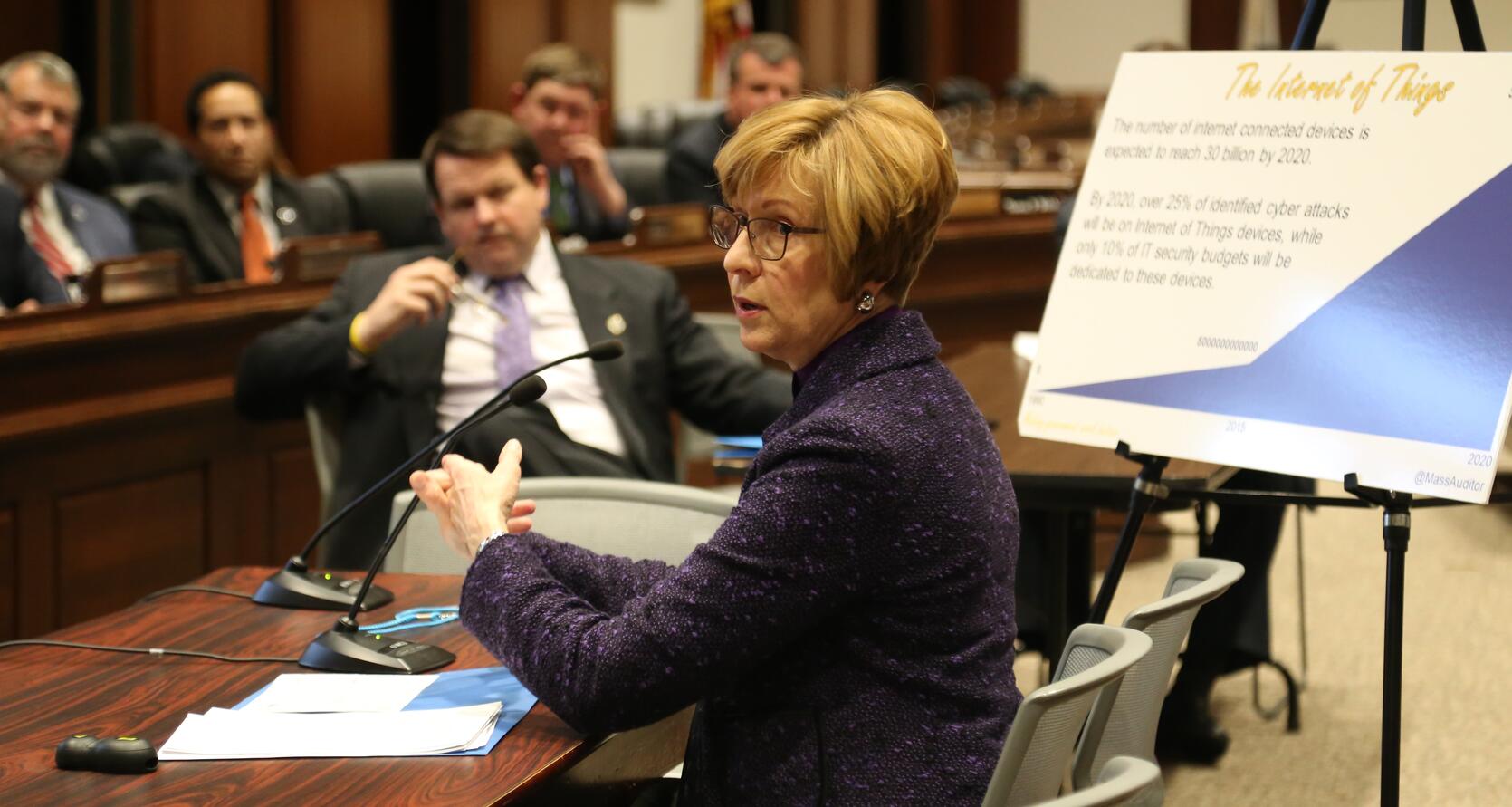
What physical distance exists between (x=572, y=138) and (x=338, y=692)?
294 cm

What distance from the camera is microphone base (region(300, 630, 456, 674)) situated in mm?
1663

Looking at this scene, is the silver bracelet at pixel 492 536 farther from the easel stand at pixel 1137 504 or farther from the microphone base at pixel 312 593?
the easel stand at pixel 1137 504

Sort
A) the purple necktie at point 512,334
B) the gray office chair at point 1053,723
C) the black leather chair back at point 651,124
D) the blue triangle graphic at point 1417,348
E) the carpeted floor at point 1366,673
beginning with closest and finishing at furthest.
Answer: the gray office chair at point 1053,723 < the blue triangle graphic at point 1417,348 < the purple necktie at point 512,334 < the carpeted floor at point 1366,673 < the black leather chair back at point 651,124

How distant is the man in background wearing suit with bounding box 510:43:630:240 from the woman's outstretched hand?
2.74m

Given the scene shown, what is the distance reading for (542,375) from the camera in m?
2.98

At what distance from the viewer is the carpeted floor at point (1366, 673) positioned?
311 centimetres

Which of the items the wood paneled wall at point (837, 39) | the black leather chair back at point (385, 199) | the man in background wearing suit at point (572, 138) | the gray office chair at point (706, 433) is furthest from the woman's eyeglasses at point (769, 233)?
the wood paneled wall at point (837, 39)

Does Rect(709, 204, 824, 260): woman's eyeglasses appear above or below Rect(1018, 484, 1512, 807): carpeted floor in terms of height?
above

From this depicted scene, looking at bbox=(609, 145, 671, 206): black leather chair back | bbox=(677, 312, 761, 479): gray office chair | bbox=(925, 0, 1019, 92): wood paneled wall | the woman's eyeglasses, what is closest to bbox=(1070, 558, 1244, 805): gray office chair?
the woman's eyeglasses

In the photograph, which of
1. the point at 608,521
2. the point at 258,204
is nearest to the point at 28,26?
the point at 258,204

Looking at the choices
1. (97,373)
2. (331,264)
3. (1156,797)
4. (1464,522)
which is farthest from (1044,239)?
(1156,797)

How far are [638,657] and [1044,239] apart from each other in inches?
169

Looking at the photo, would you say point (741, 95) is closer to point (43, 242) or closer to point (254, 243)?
point (254, 243)

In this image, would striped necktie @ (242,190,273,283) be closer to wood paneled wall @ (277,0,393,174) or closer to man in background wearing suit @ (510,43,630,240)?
man in background wearing suit @ (510,43,630,240)
